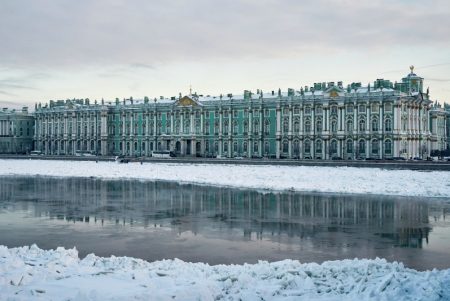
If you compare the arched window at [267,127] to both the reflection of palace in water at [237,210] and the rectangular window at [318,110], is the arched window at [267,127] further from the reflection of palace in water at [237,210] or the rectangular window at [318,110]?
the reflection of palace in water at [237,210]

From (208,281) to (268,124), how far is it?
231 feet

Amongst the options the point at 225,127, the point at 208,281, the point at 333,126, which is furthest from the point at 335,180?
the point at 225,127

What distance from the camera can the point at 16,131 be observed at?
116 m

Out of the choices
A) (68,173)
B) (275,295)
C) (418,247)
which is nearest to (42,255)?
(275,295)

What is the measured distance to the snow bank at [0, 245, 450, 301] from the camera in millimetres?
10562

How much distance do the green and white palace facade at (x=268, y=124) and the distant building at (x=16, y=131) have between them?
9.91 metres

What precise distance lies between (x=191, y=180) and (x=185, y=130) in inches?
1837

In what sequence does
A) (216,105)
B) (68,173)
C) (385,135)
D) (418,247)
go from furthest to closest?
(216,105)
(385,135)
(68,173)
(418,247)

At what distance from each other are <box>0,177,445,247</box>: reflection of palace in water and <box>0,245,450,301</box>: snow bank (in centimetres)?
570

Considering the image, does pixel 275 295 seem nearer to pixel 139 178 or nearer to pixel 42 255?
pixel 42 255

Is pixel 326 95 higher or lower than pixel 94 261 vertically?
higher

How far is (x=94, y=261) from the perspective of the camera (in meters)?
13.4

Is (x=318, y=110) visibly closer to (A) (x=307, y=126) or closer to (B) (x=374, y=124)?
(A) (x=307, y=126)

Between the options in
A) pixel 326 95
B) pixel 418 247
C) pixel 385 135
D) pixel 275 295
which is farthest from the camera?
pixel 326 95
